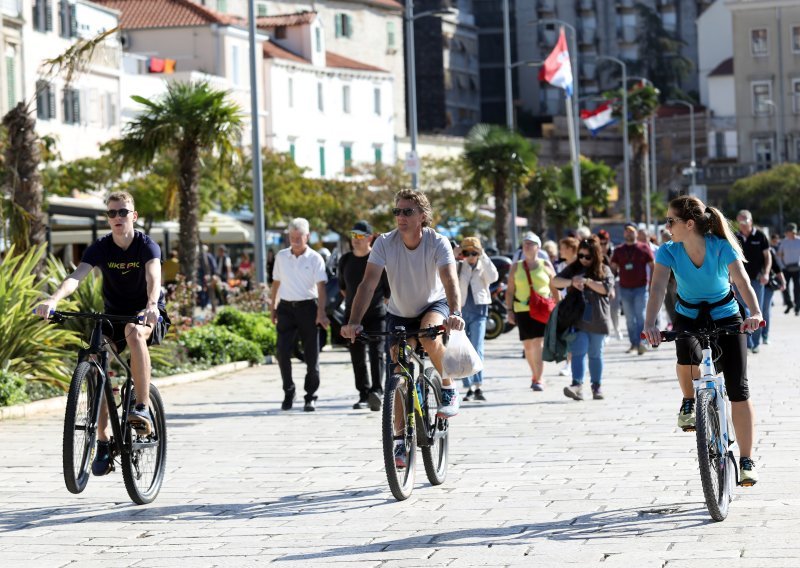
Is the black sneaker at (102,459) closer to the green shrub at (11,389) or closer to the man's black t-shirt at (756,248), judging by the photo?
the green shrub at (11,389)

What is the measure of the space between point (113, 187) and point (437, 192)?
2395 centimetres

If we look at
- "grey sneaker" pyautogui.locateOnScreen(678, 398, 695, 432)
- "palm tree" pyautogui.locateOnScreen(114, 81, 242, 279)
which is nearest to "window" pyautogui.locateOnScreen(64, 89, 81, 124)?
"palm tree" pyautogui.locateOnScreen(114, 81, 242, 279)

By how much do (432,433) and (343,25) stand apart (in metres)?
90.4

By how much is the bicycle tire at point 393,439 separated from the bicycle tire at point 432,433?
196 millimetres

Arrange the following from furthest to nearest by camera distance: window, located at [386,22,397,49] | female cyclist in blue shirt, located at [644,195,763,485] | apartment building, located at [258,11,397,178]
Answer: window, located at [386,22,397,49] < apartment building, located at [258,11,397,178] < female cyclist in blue shirt, located at [644,195,763,485]

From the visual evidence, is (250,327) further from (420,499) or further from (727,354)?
(727,354)

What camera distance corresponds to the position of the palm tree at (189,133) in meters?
27.8

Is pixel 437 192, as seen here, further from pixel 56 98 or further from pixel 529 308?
pixel 529 308

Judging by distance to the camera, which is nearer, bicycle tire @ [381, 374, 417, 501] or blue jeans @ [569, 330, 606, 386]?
Result: bicycle tire @ [381, 374, 417, 501]

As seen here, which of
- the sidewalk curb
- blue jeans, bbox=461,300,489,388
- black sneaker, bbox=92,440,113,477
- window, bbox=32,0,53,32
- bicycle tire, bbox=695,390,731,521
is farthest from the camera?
window, bbox=32,0,53,32

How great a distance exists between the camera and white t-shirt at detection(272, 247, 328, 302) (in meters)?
16.5

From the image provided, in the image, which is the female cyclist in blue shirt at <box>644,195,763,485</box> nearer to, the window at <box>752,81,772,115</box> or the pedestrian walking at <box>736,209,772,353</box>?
the pedestrian walking at <box>736,209,772,353</box>

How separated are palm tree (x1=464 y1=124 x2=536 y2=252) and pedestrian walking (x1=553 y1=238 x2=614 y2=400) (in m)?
38.3

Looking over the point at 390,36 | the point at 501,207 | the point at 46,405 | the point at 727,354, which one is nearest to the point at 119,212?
the point at 727,354
